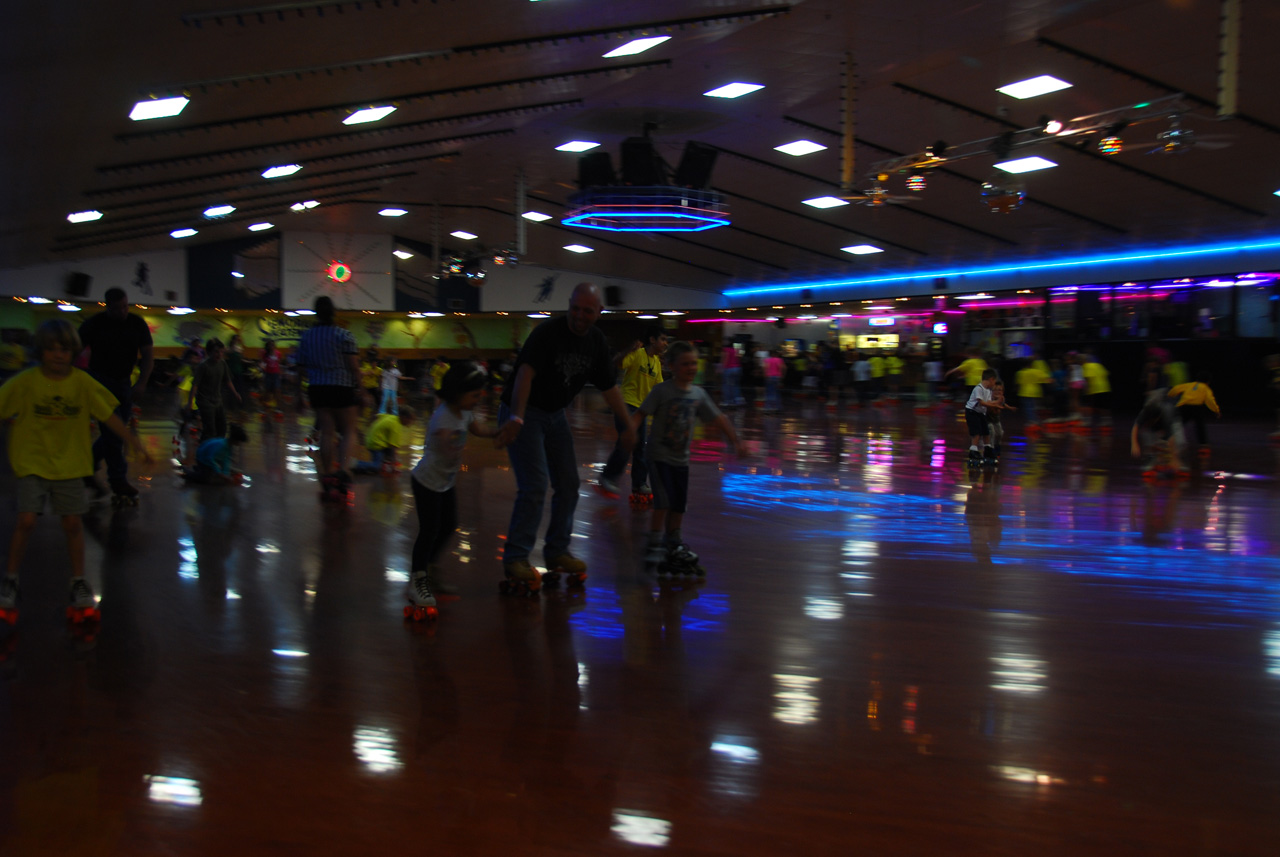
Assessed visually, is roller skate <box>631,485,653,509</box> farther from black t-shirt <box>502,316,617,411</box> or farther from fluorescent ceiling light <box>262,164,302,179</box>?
fluorescent ceiling light <box>262,164,302,179</box>

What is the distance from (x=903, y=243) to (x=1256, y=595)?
1985 cm

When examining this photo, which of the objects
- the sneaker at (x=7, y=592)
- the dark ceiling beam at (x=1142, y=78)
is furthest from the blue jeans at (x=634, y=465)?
the dark ceiling beam at (x=1142, y=78)

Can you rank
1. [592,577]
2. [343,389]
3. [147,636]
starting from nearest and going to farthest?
[147,636] → [592,577] → [343,389]

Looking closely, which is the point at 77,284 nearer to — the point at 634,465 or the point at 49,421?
the point at 634,465

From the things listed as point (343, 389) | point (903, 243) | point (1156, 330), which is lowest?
point (343, 389)

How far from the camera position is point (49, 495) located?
381cm

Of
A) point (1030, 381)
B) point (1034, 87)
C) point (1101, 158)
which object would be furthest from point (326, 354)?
point (1101, 158)

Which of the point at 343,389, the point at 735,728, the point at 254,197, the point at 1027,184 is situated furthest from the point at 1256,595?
the point at 254,197

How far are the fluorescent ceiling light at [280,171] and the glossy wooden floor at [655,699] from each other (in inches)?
501

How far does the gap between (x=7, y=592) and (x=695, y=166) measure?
14.5 metres

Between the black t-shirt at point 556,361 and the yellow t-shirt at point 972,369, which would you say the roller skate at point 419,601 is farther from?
the yellow t-shirt at point 972,369

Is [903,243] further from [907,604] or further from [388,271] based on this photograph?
[907,604]

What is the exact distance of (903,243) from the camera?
915 inches

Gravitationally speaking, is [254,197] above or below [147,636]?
above
